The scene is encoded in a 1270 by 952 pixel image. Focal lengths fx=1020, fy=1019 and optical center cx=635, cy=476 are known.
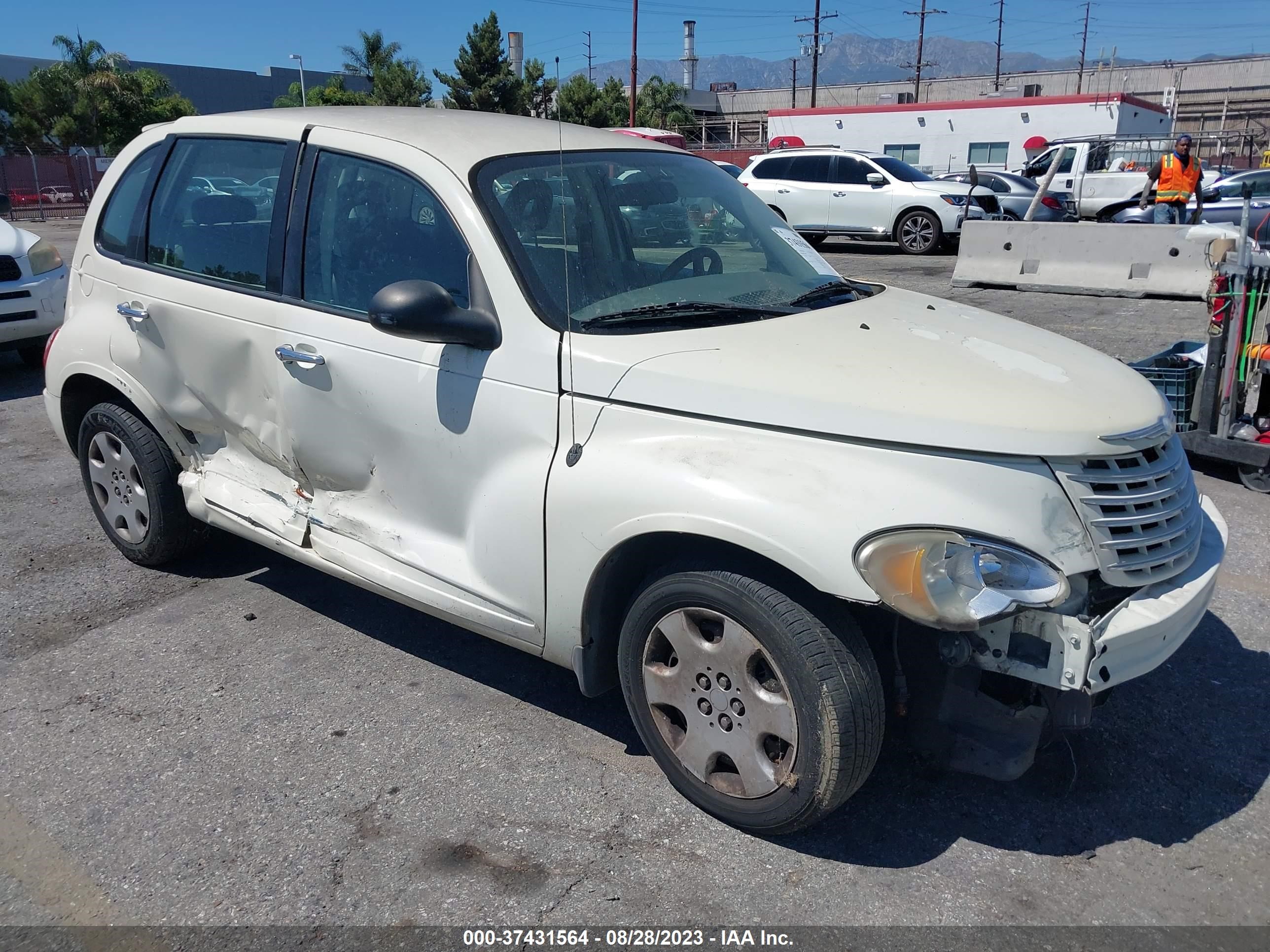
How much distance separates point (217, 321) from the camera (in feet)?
12.6

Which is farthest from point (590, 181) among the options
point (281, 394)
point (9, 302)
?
point (9, 302)

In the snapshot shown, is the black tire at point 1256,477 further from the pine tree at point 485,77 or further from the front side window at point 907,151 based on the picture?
the pine tree at point 485,77

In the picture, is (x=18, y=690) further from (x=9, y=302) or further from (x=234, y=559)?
(x=9, y=302)

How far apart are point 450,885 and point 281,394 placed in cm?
186

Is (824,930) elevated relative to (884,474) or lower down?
lower down

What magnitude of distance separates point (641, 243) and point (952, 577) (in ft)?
5.54

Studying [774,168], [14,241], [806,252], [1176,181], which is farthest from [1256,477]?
[774,168]

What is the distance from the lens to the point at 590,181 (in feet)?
11.8

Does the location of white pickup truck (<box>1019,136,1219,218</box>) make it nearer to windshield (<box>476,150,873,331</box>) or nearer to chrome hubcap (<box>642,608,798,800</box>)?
windshield (<box>476,150,873,331</box>)

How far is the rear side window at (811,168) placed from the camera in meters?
18.4

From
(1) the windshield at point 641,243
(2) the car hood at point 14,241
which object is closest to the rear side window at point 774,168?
(2) the car hood at point 14,241

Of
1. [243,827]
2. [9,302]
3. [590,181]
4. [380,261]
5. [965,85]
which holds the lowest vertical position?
[243,827]

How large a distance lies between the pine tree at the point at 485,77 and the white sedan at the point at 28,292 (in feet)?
160

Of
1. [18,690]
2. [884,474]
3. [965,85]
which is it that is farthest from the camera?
[965,85]
